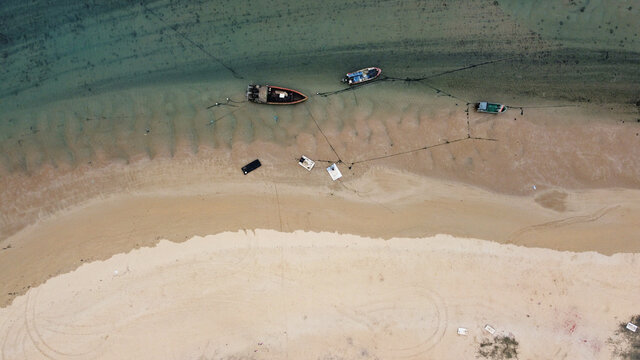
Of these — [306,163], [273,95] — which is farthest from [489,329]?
[273,95]

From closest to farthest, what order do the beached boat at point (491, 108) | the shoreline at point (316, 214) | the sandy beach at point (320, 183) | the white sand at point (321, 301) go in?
the white sand at point (321, 301), the sandy beach at point (320, 183), the shoreline at point (316, 214), the beached boat at point (491, 108)

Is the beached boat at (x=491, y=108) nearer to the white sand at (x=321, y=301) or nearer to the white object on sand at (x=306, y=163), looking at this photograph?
the white sand at (x=321, y=301)

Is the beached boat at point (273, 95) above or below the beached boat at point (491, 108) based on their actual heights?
above

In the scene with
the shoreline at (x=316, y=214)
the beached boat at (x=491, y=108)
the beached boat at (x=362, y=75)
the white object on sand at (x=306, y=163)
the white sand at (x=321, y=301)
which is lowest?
the white sand at (x=321, y=301)

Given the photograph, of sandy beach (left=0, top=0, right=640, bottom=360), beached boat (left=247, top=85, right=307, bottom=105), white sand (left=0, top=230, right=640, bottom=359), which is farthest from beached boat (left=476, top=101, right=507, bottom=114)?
beached boat (left=247, top=85, right=307, bottom=105)

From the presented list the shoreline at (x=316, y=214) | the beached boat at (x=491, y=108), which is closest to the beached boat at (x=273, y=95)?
the shoreline at (x=316, y=214)

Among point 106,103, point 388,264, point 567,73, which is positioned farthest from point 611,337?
point 106,103
